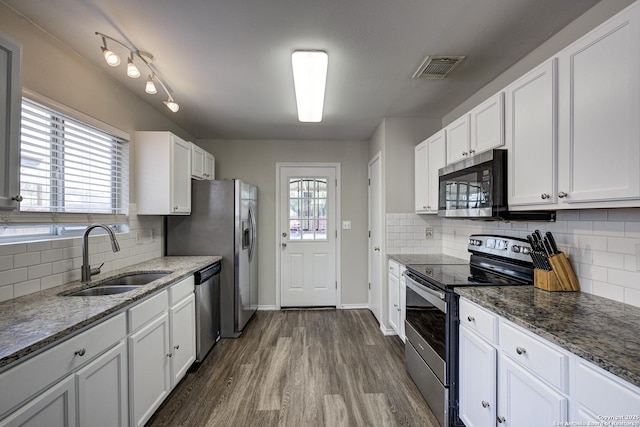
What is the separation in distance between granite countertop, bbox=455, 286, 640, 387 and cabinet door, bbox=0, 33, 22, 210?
214cm

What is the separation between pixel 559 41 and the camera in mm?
1688

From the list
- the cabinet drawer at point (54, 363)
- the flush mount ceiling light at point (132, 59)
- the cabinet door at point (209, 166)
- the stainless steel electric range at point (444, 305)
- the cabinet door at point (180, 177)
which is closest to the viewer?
the cabinet drawer at point (54, 363)

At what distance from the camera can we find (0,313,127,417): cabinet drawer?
0.91m

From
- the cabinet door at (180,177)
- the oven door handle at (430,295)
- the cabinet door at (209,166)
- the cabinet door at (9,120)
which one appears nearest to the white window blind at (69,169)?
the cabinet door at (180,177)

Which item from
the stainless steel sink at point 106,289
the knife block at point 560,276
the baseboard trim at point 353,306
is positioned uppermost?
the knife block at point 560,276

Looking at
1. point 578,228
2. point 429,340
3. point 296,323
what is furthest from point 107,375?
point 578,228

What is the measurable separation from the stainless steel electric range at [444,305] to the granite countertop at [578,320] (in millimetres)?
188

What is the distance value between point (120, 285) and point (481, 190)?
105 inches

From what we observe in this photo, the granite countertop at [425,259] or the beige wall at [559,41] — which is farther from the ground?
the beige wall at [559,41]

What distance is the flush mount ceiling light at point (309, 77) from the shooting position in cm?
187

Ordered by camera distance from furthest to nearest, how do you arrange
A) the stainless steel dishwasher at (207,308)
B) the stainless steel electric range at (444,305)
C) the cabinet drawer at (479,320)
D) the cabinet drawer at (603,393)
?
the stainless steel dishwasher at (207,308) < the stainless steel electric range at (444,305) < the cabinet drawer at (479,320) < the cabinet drawer at (603,393)

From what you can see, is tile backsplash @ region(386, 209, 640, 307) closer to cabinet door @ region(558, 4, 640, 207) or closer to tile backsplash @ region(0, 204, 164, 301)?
cabinet door @ region(558, 4, 640, 207)

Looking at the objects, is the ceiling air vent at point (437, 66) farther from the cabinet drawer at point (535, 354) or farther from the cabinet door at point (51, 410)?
the cabinet door at point (51, 410)

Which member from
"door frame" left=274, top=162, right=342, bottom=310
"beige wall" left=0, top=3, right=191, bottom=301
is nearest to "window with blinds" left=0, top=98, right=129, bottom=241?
"beige wall" left=0, top=3, right=191, bottom=301
